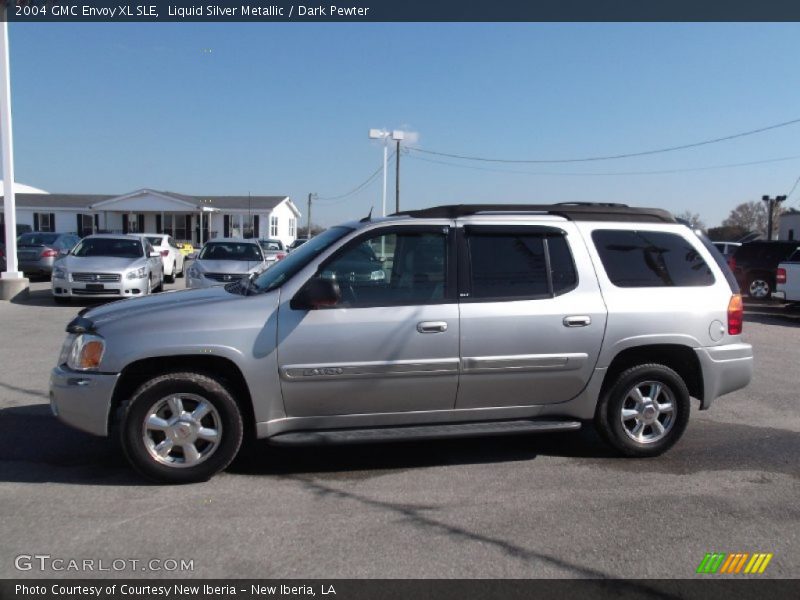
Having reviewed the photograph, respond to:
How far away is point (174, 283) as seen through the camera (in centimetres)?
2055

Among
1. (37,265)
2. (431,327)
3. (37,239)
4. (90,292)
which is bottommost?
(90,292)

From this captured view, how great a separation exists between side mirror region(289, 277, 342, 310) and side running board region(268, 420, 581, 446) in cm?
88

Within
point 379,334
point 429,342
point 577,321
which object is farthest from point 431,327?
point 577,321

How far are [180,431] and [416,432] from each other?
5.21ft

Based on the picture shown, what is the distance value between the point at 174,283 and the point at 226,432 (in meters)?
17.2

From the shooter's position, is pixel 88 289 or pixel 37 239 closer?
pixel 88 289

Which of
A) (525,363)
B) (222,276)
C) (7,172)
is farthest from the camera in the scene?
(7,172)

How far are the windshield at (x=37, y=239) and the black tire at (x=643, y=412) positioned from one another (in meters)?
20.2

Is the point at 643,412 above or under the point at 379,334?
under

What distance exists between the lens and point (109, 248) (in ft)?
48.7

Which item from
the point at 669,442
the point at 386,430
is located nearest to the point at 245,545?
the point at 386,430

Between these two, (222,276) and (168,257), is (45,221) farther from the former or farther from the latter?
(222,276)

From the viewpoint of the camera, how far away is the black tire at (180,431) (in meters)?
4.35

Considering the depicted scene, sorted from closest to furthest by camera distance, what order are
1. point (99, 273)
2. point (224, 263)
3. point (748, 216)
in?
point (224, 263), point (99, 273), point (748, 216)
